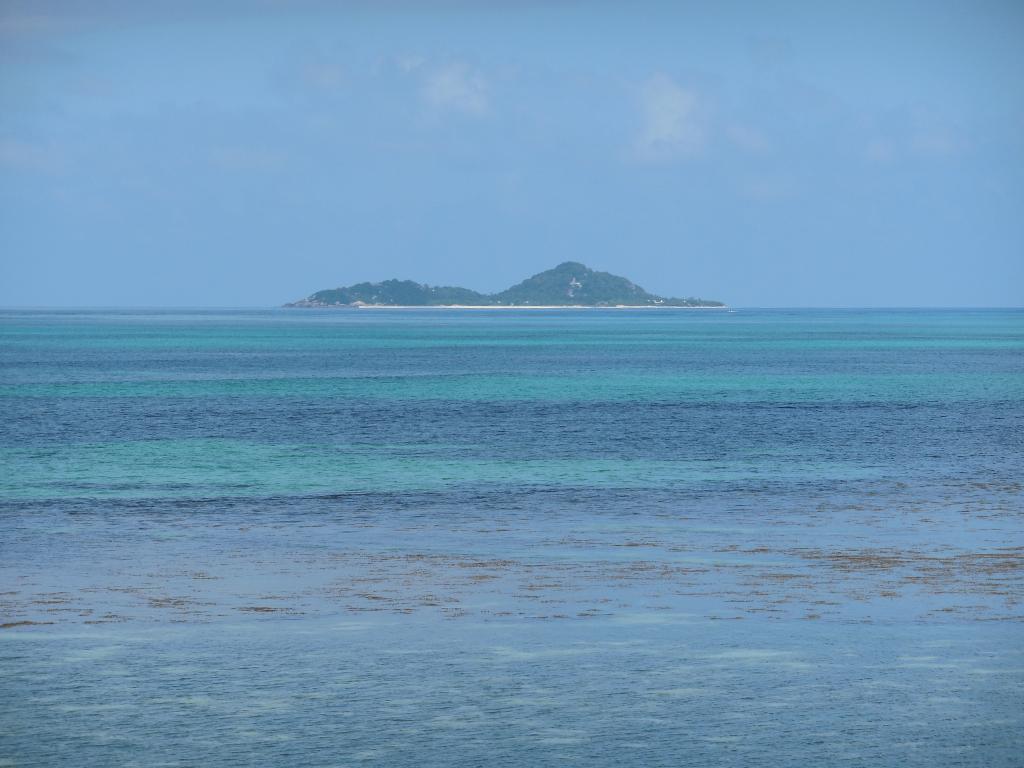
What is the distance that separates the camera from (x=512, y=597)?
20297mm

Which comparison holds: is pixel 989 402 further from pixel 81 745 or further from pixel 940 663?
pixel 81 745

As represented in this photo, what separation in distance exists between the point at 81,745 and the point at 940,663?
973 centimetres

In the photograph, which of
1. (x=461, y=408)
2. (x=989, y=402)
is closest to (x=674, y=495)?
(x=461, y=408)

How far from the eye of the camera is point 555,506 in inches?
1227

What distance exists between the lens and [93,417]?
5841cm

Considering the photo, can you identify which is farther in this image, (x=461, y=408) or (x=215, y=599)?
(x=461, y=408)

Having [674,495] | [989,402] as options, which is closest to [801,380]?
[989,402]

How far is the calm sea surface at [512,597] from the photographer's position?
45.6 feet

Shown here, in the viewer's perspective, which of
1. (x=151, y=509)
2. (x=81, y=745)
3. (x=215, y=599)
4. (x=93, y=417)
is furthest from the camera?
(x=93, y=417)

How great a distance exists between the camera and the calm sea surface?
13914 millimetres

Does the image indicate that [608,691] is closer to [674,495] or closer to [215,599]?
[215,599]

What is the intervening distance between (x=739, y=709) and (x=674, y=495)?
61.1 ft

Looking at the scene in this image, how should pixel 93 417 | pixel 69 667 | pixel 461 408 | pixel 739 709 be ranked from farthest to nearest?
pixel 461 408 → pixel 93 417 → pixel 69 667 → pixel 739 709

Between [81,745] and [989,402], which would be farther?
[989,402]
